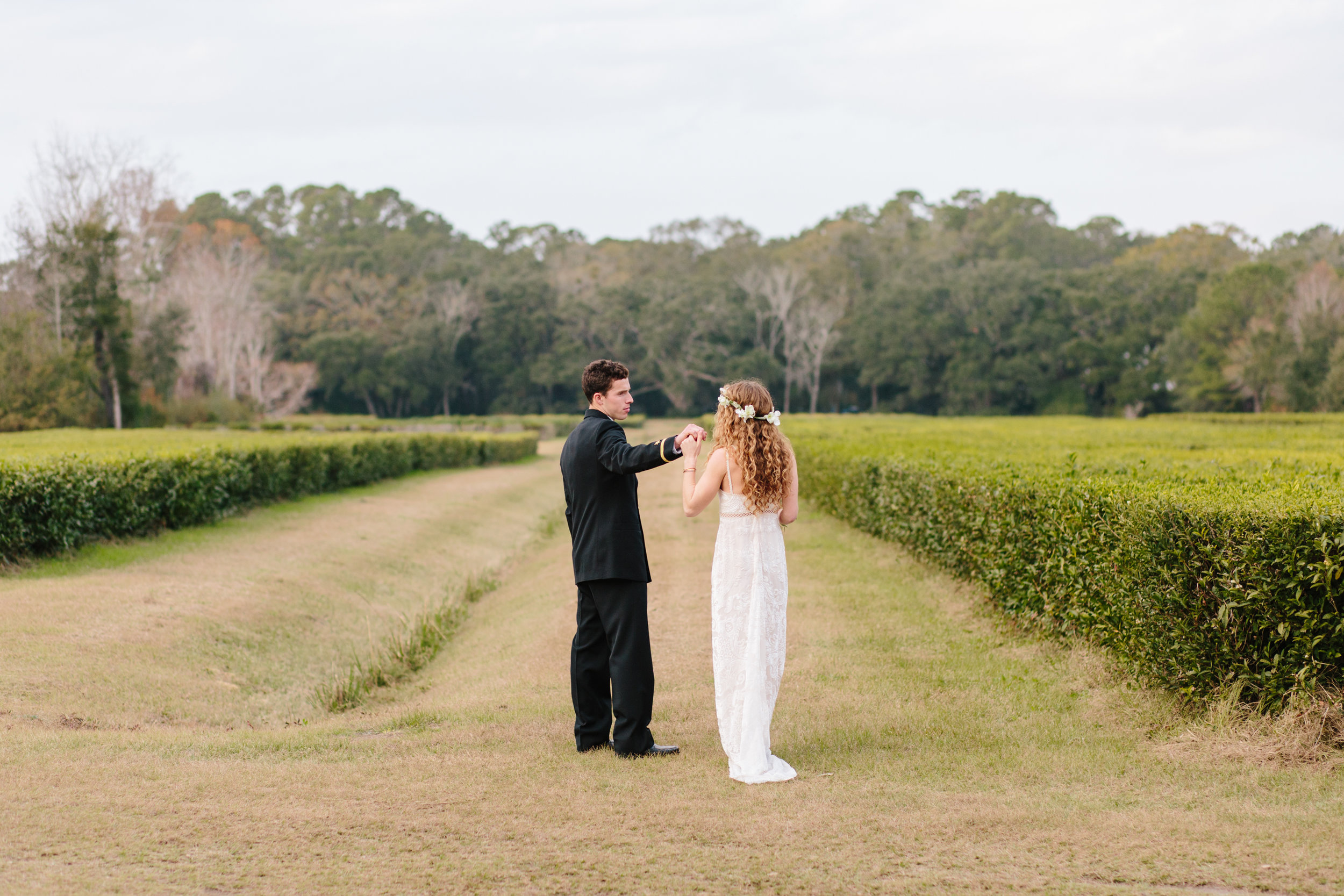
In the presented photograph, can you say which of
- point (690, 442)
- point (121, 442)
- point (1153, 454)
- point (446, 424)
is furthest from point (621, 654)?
point (446, 424)

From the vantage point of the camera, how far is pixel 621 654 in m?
4.92

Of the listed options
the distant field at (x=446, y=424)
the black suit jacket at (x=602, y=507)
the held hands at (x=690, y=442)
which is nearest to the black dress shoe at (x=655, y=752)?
the black suit jacket at (x=602, y=507)

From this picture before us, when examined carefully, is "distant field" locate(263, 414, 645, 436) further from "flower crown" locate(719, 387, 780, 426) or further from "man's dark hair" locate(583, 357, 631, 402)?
"flower crown" locate(719, 387, 780, 426)

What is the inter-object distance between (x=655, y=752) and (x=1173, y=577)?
284 centimetres

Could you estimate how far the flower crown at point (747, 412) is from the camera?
4.63 metres

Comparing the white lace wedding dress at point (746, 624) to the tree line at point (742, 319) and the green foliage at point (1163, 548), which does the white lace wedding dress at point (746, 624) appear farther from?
the tree line at point (742, 319)

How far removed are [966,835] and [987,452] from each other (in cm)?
903

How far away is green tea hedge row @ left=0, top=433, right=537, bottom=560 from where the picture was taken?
31.7ft

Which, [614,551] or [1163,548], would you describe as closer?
[614,551]

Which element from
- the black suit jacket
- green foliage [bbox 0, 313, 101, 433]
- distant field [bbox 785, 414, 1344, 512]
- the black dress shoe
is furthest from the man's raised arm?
green foliage [bbox 0, 313, 101, 433]

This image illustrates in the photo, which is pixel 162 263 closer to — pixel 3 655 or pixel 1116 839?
pixel 3 655

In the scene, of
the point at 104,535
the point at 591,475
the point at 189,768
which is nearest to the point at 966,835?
the point at 591,475

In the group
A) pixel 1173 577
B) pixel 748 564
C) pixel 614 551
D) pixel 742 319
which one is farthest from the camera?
pixel 742 319

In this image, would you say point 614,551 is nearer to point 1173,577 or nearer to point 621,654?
point 621,654
